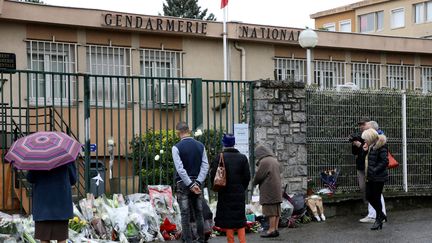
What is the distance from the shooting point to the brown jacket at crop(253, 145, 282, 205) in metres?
10.4

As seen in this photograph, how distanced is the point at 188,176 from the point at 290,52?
1240cm

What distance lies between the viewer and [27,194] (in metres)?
10.1

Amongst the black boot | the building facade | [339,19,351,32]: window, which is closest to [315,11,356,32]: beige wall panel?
the building facade

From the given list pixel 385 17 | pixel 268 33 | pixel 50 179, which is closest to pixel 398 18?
pixel 385 17

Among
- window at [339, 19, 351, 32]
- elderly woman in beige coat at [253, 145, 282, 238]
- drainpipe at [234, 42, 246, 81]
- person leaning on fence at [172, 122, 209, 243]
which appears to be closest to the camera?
person leaning on fence at [172, 122, 209, 243]

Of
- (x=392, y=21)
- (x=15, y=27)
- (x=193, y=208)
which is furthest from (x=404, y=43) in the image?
(x=392, y=21)

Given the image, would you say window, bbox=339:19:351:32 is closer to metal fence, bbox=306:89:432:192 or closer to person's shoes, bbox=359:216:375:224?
metal fence, bbox=306:89:432:192

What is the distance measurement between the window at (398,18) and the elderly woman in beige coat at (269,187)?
→ 3686 centimetres

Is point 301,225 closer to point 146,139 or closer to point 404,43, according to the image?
point 146,139

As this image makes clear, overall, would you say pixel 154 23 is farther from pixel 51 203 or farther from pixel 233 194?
pixel 51 203

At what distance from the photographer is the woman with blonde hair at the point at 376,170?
36.4ft

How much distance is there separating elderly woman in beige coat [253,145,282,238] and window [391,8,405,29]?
36865 mm

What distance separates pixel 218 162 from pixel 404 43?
52.5 ft

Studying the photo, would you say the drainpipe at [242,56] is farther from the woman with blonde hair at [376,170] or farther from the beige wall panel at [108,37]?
the woman with blonde hair at [376,170]
